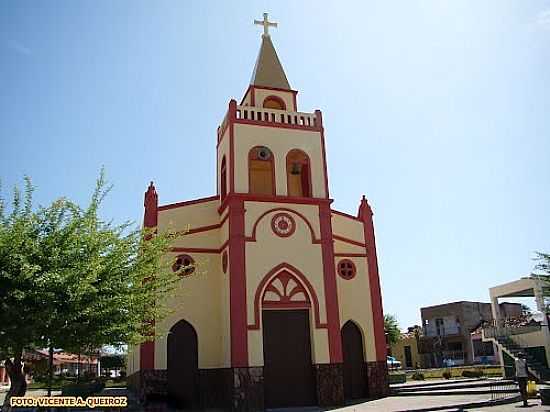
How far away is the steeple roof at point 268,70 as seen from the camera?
926 inches

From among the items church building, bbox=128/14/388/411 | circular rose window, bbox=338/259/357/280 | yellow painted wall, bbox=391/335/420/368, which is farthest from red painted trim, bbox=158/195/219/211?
yellow painted wall, bbox=391/335/420/368

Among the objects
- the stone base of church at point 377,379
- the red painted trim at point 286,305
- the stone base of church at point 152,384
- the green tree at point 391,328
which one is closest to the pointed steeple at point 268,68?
the red painted trim at point 286,305

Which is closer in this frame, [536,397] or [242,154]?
[536,397]

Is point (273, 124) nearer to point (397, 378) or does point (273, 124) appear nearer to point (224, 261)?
point (224, 261)

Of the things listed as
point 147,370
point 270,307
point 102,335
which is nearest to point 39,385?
point 147,370

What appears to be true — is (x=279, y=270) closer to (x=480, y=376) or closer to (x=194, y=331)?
(x=194, y=331)

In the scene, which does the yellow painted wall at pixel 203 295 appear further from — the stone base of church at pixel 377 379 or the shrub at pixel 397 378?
Result: the shrub at pixel 397 378

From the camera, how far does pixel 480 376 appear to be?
27.8m

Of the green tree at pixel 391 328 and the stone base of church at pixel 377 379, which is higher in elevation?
the green tree at pixel 391 328

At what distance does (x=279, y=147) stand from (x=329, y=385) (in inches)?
381

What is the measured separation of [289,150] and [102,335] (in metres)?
12.8

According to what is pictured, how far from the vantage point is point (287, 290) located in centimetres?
1966

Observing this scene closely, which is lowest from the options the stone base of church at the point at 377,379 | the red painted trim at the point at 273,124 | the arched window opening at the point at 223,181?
the stone base of church at the point at 377,379

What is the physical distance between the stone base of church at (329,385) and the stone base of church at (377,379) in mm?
2650
